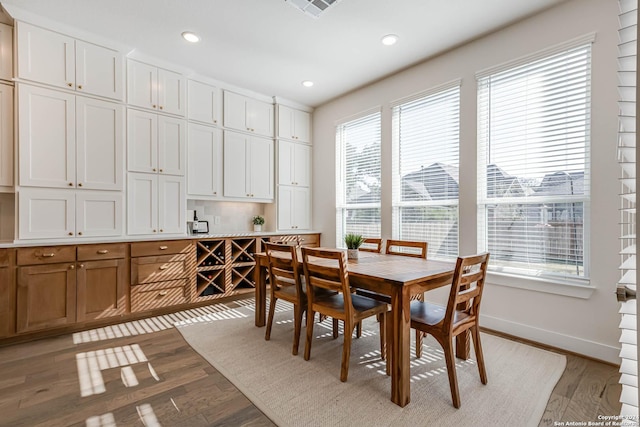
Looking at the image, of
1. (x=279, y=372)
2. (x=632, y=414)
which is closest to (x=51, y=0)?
A: (x=279, y=372)

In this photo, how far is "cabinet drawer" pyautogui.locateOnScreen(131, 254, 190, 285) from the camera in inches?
133

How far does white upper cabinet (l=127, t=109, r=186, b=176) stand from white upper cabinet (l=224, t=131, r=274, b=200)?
2.18ft

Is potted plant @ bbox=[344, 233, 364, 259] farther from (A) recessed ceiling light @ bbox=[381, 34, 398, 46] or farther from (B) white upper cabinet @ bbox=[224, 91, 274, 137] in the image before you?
(B) white upper cabinet @ bbox=[224, 91, 274, 137]

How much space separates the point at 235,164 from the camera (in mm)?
4477

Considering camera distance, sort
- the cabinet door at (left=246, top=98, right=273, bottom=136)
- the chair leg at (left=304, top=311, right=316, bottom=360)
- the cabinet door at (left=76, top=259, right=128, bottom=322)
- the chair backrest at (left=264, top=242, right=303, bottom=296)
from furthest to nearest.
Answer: the cabinet door at (left=246, top=98, right=273, bottom=136) < the cabinet door at (left=76, top=259, right=128, bottom=322) < the chair backrest at (left=264, top=242, right=303, bottom=296) < the chair leg at (left=304, top=311, right=316, bottom=360)

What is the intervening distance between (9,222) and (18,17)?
1.95m

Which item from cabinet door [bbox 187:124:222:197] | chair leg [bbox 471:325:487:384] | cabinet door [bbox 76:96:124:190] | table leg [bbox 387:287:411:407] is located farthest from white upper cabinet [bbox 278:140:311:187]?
chair leg [bbox 471:325:487:384]

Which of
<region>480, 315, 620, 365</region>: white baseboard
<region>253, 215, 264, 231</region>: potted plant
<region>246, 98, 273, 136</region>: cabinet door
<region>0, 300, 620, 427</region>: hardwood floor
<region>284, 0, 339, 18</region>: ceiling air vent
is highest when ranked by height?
<region>284, 0, 339, 18</region>: ceiling air vent

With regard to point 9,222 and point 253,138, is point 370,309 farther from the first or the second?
point 9,222

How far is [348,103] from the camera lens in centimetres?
474

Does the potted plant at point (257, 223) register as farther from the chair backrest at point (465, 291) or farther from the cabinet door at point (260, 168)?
the chair backrest at point (465, 291)

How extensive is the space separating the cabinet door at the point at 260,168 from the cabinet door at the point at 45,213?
7.13 feet

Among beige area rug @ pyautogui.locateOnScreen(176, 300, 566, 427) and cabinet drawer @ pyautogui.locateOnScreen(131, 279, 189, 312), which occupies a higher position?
cabinet drawer @ pyautogui.locateOnScreen(131, 279, 189, 312)

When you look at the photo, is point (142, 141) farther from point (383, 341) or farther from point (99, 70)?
point (383, 341)
